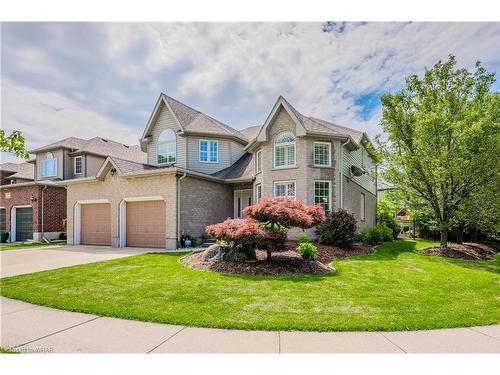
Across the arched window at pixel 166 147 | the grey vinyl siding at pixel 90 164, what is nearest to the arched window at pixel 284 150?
the arched window at pixel 166 147

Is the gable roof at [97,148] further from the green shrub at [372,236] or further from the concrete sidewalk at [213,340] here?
the concrete sidewalk at [213,340]

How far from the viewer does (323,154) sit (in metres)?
15.7

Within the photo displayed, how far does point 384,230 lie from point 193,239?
1145 cm

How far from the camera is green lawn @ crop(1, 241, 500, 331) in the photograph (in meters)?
5.04

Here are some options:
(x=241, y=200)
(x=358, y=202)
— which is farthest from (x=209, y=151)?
(x=358, y=202)

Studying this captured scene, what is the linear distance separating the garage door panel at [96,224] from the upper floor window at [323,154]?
39.5ft

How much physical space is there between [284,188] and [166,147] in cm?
868

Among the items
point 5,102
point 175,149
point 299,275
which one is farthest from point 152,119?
point 299,275

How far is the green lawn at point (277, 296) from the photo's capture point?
5039 millimetres

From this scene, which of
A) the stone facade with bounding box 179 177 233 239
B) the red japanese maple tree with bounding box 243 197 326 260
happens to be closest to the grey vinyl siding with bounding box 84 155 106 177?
the stone facade with bounding box 179 177 233 239

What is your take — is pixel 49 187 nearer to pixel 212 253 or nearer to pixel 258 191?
pixel 258 191

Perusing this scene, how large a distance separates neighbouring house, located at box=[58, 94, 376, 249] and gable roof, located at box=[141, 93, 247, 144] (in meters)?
0.07

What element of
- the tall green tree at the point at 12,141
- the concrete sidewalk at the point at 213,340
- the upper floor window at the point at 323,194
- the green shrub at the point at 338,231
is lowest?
the concrete sidewalk at the point at 213,340

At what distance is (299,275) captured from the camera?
840 centimetres
